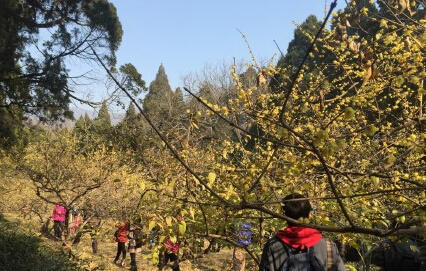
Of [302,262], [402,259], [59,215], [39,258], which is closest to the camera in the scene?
[302,262]

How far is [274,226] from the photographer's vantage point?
3740 mm

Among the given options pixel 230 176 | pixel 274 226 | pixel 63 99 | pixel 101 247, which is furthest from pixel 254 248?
pixel 101 247

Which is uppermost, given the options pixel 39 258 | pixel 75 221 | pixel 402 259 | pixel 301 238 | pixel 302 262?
pixel 301 238

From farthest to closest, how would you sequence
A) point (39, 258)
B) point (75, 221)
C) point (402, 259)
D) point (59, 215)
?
point (59, 215) < point (402, 259) < point (75, 221) < point (39, 258)

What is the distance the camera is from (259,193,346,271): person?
2.24 metres

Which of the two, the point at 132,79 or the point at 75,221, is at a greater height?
the point at 132,79

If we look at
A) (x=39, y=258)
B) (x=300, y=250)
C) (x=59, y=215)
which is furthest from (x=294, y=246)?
(x=59, y=215)

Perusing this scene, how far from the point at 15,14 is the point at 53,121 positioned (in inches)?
139

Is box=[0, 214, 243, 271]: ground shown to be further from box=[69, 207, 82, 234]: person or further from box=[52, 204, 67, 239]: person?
box=[52, 204, 67, 239]: person

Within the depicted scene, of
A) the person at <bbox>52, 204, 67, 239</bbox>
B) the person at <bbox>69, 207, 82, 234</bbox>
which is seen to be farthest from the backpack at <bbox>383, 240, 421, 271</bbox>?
the person at <bbox>52, 204, 67, 239</bbox>

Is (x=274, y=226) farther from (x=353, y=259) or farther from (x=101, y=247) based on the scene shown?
(x=101, y=247)

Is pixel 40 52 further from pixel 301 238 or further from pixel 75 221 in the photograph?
pixel 301 238

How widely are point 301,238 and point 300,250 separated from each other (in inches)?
3.1

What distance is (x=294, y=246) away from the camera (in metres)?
2.27
